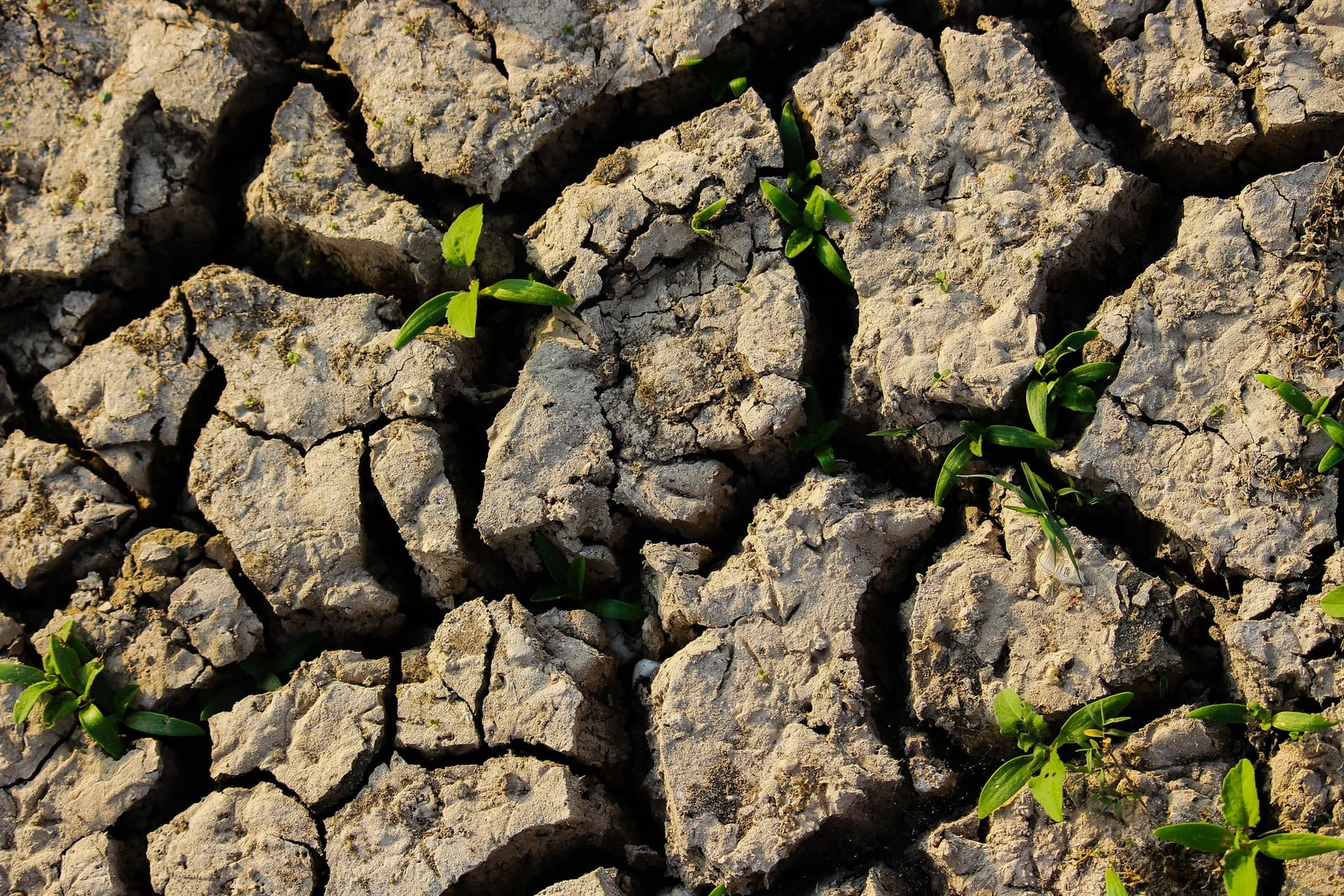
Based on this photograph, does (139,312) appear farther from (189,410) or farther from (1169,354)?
(1169,354)

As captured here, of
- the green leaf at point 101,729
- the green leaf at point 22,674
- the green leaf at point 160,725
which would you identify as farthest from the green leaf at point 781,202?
the green leaf at point 22,674

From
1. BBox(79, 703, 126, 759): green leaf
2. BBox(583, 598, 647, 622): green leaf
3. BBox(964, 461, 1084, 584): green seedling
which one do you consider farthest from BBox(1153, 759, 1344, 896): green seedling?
BBox(79, 703, 126, 759): green leaf

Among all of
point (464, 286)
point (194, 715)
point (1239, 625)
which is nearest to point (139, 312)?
point (464, 286)

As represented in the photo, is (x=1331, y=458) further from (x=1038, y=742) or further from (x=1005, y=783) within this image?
(x=1005, y=783)

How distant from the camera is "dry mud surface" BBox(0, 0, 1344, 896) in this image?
2.96 meters

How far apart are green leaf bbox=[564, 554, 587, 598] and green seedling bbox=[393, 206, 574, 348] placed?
828 millimetres

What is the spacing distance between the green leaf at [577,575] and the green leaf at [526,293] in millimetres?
864

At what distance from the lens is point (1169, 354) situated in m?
3.12

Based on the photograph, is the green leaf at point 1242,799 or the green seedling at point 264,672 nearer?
the green leaf at point 1242,799

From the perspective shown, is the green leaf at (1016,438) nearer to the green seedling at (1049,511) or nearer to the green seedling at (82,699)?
the green seedling at (1049,511)

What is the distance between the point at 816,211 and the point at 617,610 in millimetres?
1492

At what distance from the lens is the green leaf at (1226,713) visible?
9.10 ft

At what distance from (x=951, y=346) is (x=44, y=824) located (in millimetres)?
3314

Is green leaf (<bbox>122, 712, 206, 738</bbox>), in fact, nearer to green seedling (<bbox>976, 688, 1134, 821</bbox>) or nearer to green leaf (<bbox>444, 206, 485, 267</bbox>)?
green leaf (<bbox>444, 206, 485, 267</bbox>)
